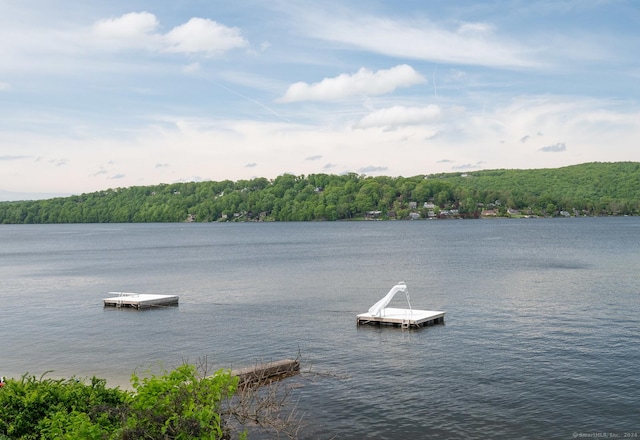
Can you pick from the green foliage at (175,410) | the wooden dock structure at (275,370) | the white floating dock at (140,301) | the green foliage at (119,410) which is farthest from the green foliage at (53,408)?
the white floating dock at (140,301)

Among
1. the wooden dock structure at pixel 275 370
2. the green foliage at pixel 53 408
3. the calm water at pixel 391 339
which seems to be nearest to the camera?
the green foliage at pixel 53 408

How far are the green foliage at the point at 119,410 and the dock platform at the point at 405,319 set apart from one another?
27911 mm

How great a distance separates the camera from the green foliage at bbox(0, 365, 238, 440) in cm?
1220

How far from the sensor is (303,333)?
40.6 m

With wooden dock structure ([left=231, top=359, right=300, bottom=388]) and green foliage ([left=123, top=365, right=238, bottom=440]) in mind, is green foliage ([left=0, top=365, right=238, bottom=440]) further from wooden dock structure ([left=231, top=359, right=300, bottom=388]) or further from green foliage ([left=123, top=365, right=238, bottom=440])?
wooden dock structure ([left=231, top=359, right=300, bottom=388])

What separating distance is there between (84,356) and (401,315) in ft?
68.0

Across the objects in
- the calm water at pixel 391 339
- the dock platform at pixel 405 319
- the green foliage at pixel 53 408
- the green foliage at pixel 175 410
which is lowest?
the calm water at pixel 391 339

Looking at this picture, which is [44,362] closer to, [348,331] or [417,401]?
[348,331]

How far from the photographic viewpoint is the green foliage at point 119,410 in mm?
12203

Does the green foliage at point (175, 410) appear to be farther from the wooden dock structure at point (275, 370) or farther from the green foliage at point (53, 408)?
the wooden dock structure at point (275, 370)

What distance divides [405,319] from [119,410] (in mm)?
29717

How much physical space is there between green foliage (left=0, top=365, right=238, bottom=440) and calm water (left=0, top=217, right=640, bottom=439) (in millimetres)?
10358

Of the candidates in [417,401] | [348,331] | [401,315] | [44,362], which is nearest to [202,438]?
[417,401]

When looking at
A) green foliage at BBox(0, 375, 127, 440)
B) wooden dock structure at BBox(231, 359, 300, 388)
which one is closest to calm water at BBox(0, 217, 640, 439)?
wooden dock structure at BBox(231, 359, 300, 388)
